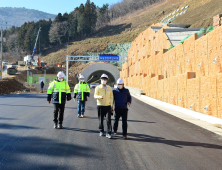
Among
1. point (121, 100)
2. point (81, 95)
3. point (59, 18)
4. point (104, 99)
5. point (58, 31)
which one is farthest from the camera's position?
point (59, 18)

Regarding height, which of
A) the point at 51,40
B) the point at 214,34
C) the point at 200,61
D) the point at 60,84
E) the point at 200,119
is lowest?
the point at 200,119

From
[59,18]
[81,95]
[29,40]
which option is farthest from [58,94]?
[59,18]

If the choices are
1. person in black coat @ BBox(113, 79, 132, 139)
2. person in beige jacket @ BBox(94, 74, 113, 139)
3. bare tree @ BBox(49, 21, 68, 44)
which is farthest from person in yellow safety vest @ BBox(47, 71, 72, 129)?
bare tree @ BBox(49, 21, 68, 44)

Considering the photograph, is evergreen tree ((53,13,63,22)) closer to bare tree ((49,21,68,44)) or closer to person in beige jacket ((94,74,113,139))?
bare tree ((49,21,68,44))

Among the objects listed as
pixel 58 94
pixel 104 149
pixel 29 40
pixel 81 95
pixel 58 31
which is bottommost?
pixel 104 149

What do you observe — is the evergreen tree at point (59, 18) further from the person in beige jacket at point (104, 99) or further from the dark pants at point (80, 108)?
the person in beige jacket at point (104, 99)

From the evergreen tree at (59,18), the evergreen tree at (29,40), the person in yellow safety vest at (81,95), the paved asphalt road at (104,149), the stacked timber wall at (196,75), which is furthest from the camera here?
the evergreen tree at (59,18)

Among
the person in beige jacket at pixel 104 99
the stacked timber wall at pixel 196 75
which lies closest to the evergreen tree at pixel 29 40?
the stacked timber wall at pixel 196 75

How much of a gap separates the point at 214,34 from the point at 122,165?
10212mm

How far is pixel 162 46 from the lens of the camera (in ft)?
94.0

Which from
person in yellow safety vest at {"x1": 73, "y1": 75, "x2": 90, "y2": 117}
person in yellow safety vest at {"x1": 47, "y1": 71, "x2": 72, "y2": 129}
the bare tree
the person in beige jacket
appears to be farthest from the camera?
the bare tree

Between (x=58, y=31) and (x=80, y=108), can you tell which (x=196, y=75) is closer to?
(x=80, y=108)

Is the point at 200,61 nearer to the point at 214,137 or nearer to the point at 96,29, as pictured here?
the point at 214,137

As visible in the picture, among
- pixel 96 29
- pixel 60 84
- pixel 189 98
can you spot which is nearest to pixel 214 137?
pixel 60 84
